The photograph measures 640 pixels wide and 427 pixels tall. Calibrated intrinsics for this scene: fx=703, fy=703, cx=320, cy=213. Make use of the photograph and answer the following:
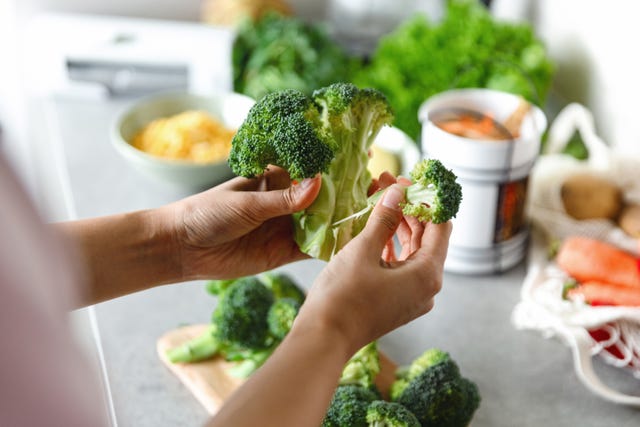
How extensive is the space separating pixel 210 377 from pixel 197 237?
0.23 metres

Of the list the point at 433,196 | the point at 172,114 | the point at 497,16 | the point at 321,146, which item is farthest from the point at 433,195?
the point at 497,16

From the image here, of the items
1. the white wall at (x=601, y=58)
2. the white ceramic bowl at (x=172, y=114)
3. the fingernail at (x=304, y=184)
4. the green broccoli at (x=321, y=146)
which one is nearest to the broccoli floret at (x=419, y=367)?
the green broccoli at (x=321, y=146)

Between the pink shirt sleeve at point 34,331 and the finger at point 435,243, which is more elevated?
the pink shirt sleeve at point 34,331

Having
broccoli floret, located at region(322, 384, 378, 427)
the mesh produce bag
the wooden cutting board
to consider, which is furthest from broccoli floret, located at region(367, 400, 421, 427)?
the mesh produce bag

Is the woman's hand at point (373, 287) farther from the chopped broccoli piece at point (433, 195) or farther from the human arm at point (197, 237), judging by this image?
the human arm at point (197, 237)

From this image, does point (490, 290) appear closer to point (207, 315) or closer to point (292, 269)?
point (292, 269)

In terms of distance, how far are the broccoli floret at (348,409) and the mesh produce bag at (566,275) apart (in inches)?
15.6

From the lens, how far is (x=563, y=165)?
149 centimetres

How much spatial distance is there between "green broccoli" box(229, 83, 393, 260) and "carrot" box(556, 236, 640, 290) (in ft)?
1.54

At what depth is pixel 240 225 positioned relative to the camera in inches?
40.8

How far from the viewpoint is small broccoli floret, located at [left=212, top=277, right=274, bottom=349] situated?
1.11m

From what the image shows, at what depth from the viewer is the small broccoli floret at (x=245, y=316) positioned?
1.11 m

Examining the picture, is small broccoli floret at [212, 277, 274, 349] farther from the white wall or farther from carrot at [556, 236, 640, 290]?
Answer: the white wall

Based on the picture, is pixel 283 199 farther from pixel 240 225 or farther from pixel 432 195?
pixel 432 195
